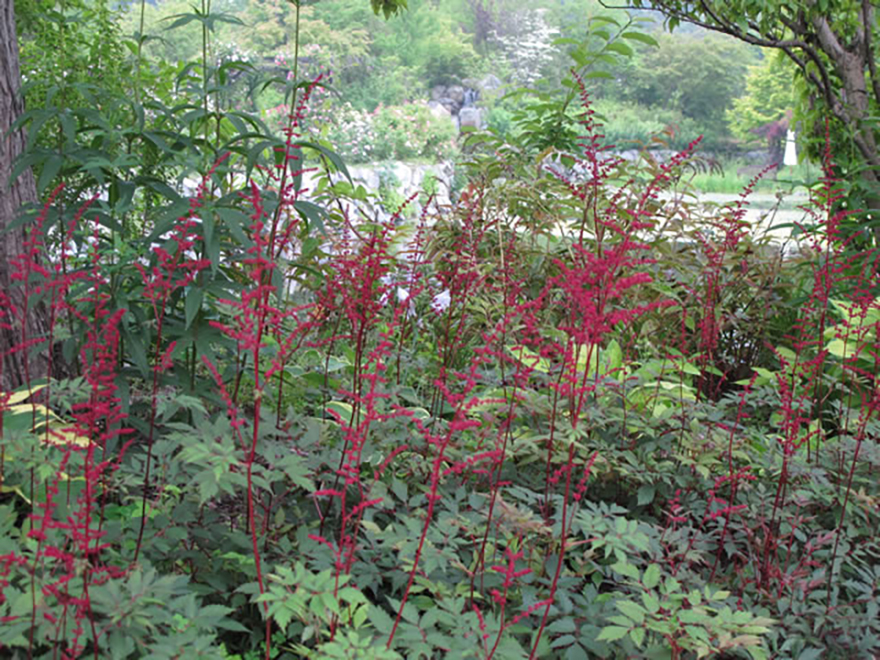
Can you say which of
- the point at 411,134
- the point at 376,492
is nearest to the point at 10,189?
the point at 376,492

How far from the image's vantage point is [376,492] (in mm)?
1520

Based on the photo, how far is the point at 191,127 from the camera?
213 cm

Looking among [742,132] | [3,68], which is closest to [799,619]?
[3,68]

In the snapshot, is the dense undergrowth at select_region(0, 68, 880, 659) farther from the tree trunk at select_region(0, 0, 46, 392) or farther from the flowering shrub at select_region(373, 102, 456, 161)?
the flowering shrub at select_region(373, 102, 456, 161)

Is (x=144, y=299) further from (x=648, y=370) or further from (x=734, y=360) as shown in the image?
(x=734, y=360)

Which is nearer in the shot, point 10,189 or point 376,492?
point 376,492

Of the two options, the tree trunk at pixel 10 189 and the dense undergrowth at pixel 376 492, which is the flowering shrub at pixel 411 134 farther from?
the dense undergrowth at pixel 376 492

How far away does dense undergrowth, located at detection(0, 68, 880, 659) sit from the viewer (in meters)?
1.13

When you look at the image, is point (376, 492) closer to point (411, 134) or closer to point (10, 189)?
point (10, 189)

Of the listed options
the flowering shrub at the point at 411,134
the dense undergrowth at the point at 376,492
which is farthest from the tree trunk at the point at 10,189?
the flowering shrub at the point at 411,134

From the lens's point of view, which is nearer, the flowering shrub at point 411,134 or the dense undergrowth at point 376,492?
the dense undergrowth at point 376,492

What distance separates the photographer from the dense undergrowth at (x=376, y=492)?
1.13 metres

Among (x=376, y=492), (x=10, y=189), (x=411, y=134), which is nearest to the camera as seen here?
(x=376, y=492)

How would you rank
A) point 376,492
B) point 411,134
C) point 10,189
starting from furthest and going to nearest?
point 411,134 < point 10,189 < point 376,492
